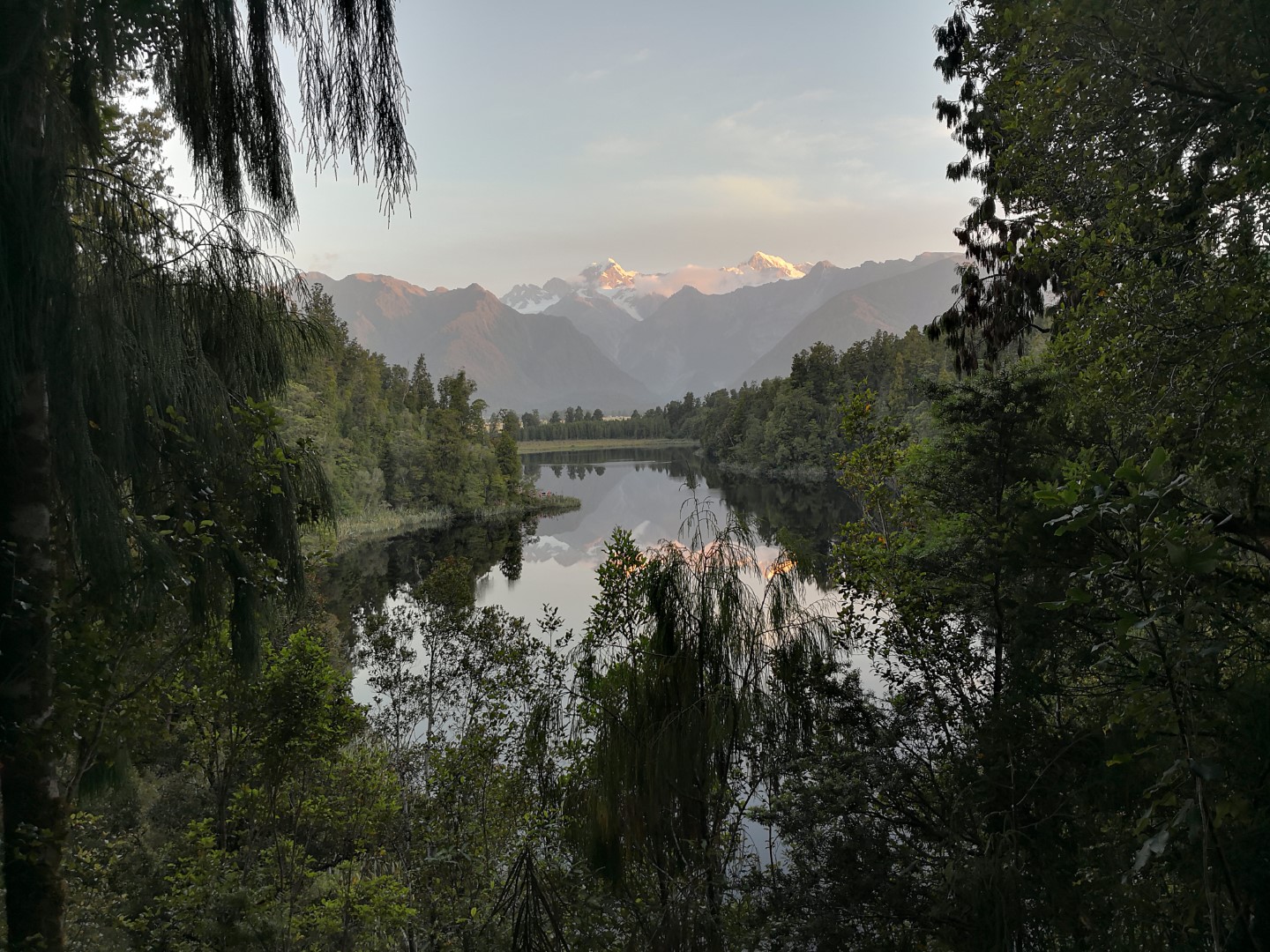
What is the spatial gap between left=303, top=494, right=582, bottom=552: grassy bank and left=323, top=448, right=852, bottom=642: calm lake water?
1.14m

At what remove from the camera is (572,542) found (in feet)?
123

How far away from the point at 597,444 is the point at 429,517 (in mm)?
81141

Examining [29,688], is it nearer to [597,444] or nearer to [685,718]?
[685,718]

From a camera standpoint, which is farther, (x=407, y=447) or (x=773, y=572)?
(x=407, y=447)

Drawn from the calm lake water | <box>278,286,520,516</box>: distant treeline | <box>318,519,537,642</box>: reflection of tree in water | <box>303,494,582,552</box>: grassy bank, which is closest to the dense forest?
the calm lake water

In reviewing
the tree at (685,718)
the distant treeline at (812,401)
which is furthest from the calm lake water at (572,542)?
the distant treeline at (812,401)

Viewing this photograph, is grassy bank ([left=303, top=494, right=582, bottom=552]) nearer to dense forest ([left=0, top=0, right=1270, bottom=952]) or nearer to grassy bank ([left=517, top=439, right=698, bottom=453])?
dense forest ([left=0, top=0, right=1270, bottom=952])

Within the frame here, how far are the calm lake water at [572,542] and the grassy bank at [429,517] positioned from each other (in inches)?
44.9

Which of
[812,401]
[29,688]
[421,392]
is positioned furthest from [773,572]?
[421,392]

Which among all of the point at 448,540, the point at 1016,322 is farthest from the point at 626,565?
the point at 448,540

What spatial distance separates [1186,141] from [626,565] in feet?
14.6

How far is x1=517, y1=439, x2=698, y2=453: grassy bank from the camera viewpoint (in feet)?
382

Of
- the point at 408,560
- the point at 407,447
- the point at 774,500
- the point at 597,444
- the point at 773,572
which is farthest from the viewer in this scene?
the point at 597,444

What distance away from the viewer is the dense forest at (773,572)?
229 centimetres
